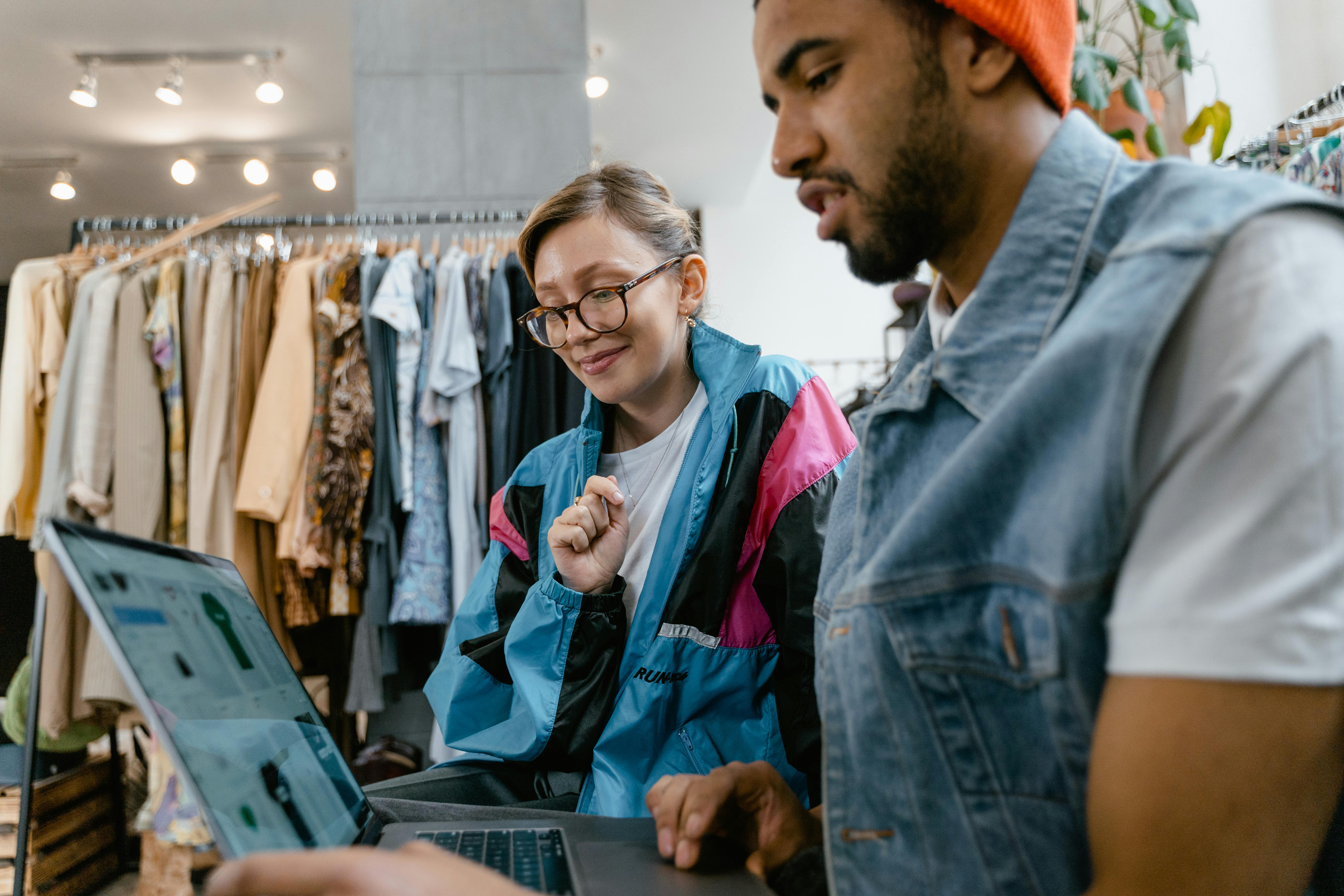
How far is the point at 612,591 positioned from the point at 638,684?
0.40ft

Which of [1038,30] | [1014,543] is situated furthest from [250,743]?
[1038,30]

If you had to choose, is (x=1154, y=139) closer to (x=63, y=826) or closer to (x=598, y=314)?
(x=598, y=314)

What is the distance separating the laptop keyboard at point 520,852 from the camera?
2.03ft

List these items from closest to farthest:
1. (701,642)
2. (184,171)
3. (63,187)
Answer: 1. (701,642)
2. (184,171)
3. (63,187)

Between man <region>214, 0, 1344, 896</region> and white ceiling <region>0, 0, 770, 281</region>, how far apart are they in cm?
269

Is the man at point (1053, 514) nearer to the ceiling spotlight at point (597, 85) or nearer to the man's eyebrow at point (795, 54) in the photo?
the man's eyebrow at point (795, 54)

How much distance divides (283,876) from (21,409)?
2.48 metres

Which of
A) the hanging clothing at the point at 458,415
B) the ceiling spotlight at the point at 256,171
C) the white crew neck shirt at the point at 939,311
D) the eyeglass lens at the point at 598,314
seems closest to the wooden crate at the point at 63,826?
the hanging clothing at the point at 458,415

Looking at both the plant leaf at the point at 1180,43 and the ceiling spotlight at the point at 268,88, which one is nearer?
the plant leaf at the point at 1180,43

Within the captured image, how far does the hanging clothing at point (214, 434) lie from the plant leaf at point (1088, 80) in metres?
2.18

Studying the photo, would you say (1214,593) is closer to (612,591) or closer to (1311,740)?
(1311,740)

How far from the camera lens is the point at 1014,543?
1.60 feet

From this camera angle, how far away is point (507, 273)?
2.26m

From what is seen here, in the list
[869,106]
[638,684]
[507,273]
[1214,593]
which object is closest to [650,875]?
[638,684]
